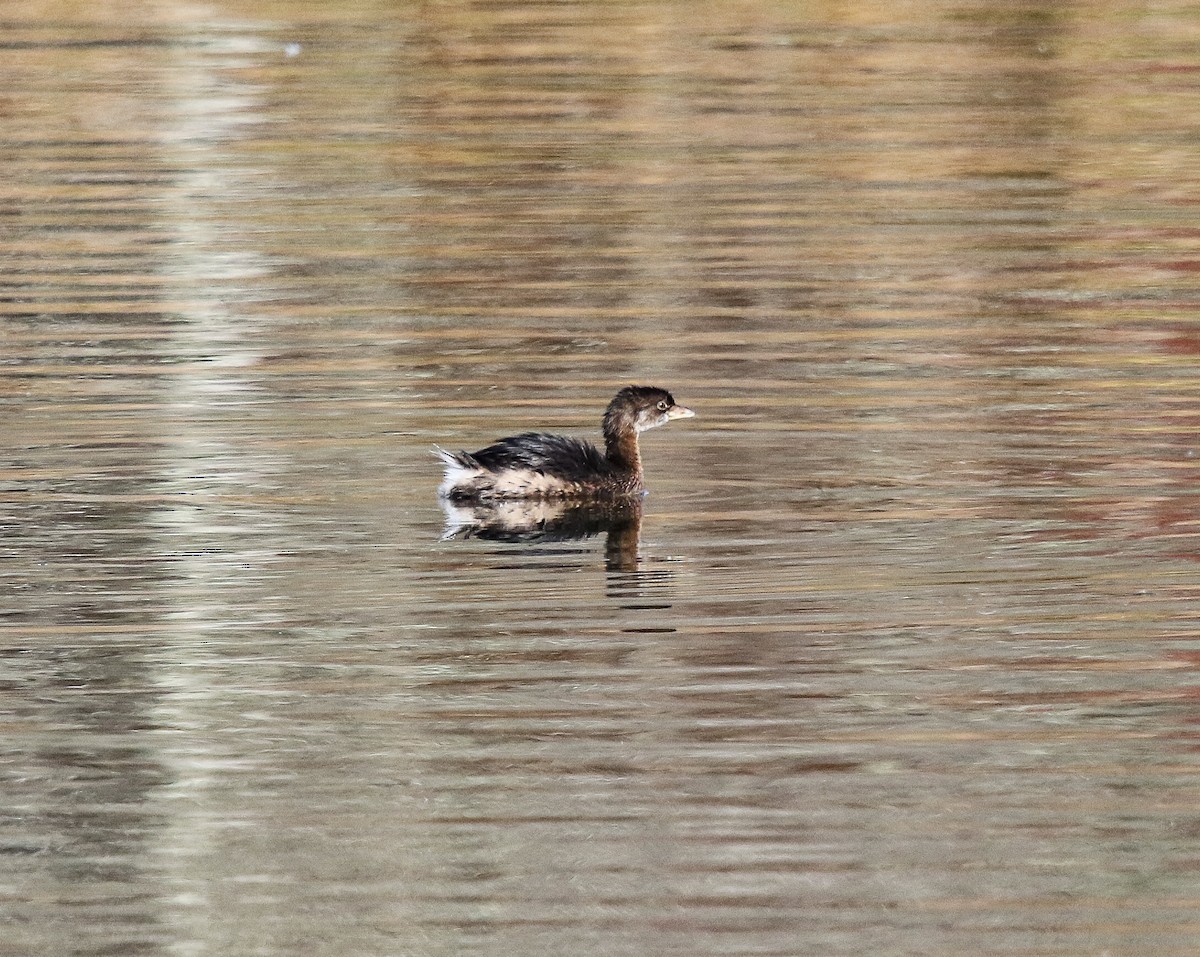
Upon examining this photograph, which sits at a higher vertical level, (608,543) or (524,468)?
(524,468)

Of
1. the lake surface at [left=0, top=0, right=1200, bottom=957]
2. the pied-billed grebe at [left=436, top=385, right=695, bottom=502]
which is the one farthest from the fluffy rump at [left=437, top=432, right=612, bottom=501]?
the lake surface at [left=0, top=0, right=1200, bottom=957]

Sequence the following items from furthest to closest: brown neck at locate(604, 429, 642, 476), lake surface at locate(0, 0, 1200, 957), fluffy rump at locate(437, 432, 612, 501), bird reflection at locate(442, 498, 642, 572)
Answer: brown neck at locate(604, 429, 642, 476) < fluffy rump at locate(437, 432, 612, 501) < bird reflection at locate(442, 498, 642, 572) < lake surface at locate(0, 0, 1200, 957)

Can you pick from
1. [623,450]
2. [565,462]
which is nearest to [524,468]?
[565,462]

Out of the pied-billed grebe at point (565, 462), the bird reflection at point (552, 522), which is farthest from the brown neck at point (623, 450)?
the bird reflection at point (552, 522)

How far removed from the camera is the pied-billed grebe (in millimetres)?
11547

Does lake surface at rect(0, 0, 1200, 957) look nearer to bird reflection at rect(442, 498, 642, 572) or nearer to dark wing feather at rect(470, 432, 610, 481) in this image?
bird reflection at rect(442, 498, 642, 572)

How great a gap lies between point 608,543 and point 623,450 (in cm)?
92

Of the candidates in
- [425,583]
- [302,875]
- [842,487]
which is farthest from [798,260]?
[302,875]

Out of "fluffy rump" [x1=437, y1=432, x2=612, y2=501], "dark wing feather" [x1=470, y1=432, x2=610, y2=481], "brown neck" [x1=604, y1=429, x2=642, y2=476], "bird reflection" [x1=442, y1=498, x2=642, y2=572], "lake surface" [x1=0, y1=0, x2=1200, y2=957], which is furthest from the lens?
"brown neck" [x1=604, y1=429, x2=642, y2=476]

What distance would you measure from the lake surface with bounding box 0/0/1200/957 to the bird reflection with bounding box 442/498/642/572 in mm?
54

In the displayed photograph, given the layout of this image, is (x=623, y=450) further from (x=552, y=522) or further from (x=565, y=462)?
(x=552, y=522)

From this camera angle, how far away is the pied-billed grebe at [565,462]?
11.5 metres

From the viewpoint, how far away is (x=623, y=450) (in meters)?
12.1

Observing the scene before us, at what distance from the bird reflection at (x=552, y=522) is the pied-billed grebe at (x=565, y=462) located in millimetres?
49
